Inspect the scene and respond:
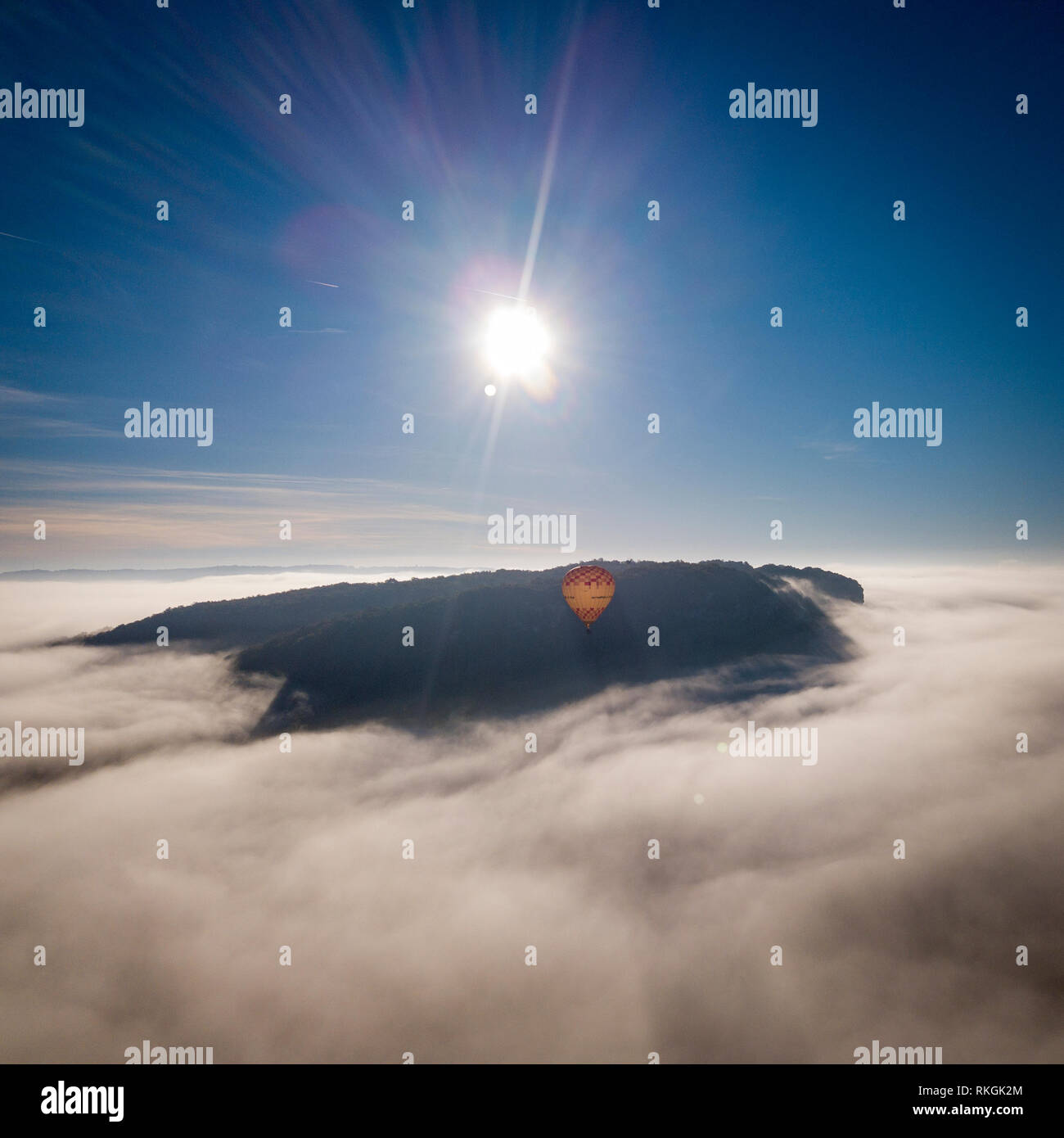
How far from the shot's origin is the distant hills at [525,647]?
53.3 metres

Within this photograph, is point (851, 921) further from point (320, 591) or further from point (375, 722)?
point (320, 591)

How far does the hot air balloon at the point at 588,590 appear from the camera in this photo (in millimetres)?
49562

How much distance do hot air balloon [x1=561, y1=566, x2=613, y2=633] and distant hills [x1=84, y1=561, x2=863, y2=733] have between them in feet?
27.7

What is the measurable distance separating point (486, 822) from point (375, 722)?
67.9ft

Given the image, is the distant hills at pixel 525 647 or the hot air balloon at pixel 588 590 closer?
the hot air balloon at pixel 588 590

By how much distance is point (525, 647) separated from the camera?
57094 mm

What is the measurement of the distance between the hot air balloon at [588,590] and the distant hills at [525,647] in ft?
27.7

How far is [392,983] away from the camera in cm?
1894

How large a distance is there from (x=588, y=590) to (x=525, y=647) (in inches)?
501

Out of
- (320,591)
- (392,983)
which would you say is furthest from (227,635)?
(392,983)

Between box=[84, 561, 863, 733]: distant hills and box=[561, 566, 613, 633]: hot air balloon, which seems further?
box=[84, 561, 863, 733]: distant hills

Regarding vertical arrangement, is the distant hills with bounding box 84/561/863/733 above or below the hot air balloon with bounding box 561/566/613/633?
below

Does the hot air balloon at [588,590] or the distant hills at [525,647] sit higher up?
the hot air balloon at [588,590]

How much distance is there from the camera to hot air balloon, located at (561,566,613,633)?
163 feet
